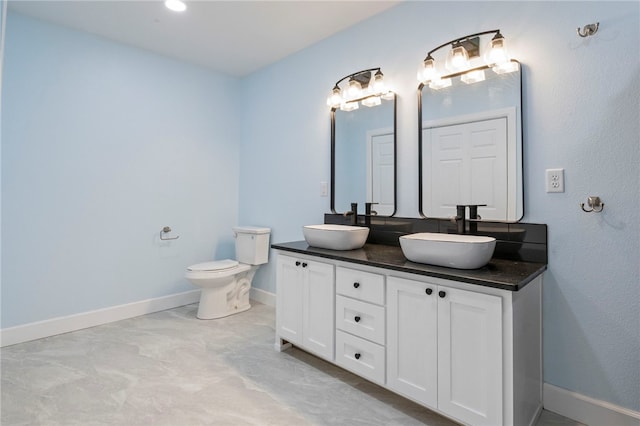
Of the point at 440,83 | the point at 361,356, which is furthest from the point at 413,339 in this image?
the point at 440,83

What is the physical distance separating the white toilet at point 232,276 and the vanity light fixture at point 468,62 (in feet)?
6.62

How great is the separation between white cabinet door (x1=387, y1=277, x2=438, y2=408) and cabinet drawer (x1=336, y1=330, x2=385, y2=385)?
58 mm

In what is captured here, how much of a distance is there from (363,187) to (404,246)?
2.95 ft

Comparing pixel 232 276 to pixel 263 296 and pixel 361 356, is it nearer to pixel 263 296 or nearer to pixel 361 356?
pixel 263 296

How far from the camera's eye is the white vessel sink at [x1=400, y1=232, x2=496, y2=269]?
1.51 metres

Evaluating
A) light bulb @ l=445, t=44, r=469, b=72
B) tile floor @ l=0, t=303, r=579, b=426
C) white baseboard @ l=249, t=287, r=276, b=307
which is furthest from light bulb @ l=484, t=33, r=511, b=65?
white baseboard @ l=249, t=287, r=276, b=307

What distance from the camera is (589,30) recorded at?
1599 mm

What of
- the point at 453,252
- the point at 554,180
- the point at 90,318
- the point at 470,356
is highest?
the point at 554,180

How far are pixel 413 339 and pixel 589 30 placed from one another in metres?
1.69

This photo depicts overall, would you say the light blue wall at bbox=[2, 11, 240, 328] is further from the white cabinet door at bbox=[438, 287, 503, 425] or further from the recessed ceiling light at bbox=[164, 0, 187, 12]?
the white cabinet door at bbox=[438, 287, 503, 425]

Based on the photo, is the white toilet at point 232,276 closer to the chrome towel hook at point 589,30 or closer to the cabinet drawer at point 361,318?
the cabinet drawer at point 361,318

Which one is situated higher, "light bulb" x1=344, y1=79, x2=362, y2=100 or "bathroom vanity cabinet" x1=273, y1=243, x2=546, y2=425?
"light bulb" x1=344, y1=79, x2=362, y2=100


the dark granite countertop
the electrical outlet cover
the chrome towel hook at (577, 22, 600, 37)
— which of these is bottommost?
the dark granite countertop

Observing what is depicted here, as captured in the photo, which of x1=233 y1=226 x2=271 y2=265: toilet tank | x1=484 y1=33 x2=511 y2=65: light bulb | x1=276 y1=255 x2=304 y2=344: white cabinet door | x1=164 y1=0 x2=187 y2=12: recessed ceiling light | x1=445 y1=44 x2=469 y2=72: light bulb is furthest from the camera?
x1=233 y1=226 x2=271 y2=265: toilet tank
